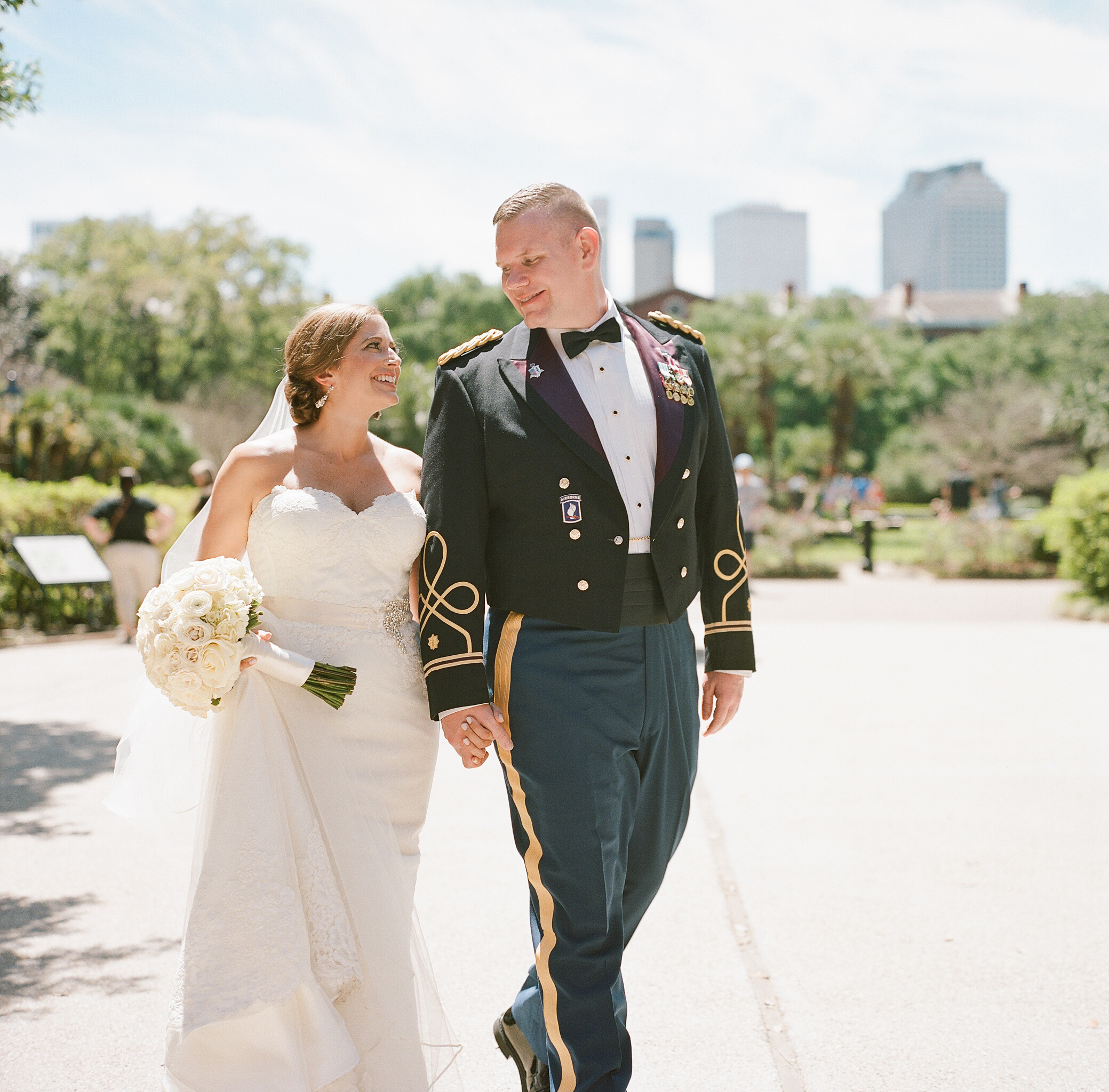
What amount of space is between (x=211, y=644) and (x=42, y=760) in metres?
4.88

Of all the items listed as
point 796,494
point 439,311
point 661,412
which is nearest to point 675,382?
point 661,412

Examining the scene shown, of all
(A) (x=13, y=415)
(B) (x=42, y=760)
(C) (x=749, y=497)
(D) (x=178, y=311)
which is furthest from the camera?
(D) (x=178, y=311)

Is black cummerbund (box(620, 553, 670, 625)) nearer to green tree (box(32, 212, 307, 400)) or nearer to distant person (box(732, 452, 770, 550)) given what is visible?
distant person (box(732, 452, 770, 550))

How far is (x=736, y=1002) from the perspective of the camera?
364 centimetres

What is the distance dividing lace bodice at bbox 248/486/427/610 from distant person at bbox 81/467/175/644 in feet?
32.2

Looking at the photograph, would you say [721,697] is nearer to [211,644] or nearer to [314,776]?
[314,776]

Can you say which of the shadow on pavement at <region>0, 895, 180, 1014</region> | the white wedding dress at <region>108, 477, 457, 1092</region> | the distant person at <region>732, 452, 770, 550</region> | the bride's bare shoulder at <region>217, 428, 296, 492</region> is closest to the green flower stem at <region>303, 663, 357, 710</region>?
the white wedding dress at <region>108, 477, 457, 1092</region>

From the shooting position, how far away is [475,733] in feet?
9.13

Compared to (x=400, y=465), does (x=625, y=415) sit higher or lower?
higher

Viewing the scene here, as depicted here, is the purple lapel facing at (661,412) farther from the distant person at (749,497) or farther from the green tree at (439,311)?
the green tree at (439,311)

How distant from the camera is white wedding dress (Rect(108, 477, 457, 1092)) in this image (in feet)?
9.10

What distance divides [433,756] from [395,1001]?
0.67 m

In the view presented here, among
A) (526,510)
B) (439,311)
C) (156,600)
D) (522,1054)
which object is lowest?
(522,1054)

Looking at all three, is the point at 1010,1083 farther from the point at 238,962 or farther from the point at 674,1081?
the point at 238,962
